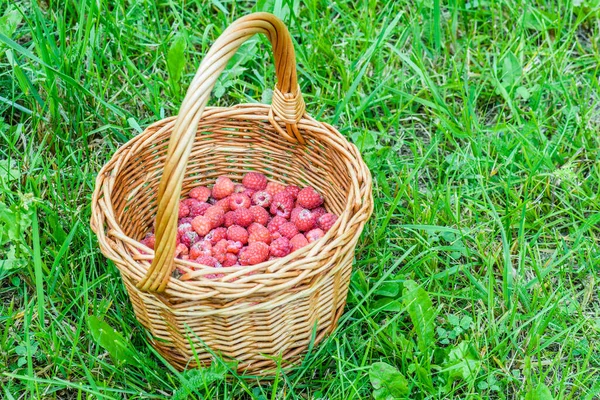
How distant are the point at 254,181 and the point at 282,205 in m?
0.11

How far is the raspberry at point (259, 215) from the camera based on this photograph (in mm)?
1979

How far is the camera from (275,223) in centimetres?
196

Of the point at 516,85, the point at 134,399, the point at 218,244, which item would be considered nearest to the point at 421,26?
the point at 516,85

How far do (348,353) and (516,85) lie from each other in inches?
40.8

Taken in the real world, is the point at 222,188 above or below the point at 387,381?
above

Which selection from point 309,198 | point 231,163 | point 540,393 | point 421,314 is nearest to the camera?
point 540,393

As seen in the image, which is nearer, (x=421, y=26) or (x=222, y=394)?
(x=222, y=394)

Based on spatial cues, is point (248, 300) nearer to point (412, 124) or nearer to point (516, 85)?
point (412, 124)

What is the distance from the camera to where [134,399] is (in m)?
1.71

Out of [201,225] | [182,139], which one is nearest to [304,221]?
[201,225]

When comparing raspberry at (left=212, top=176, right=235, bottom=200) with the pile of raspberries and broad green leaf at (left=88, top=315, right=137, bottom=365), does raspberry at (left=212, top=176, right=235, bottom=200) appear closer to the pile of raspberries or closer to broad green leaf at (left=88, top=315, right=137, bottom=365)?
the pile of raspberries

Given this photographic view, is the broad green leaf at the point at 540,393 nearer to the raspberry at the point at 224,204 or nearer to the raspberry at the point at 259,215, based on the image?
the raspberry at the point at 259,215

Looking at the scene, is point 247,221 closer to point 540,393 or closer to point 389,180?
point 389,180

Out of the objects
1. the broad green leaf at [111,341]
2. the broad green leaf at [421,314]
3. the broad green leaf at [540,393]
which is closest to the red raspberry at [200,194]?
the broad green leaf at [111,341]
